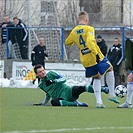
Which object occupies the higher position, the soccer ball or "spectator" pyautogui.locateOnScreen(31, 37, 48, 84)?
"spectator" pyautogui.locateOnScreen(31, 37, 48, 84)

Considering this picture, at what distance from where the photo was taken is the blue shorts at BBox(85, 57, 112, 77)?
1412cm

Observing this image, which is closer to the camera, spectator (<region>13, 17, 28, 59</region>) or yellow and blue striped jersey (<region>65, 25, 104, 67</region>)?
yellow and blue striped jersey (<region>65, 25, 104, 67</region>)

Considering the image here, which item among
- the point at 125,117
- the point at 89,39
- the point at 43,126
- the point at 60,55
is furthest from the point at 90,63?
the point at 60,55

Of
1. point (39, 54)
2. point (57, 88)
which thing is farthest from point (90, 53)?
point (39, 54)

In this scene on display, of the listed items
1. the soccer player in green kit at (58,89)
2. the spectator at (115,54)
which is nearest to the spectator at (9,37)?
the spectator at (115,54)

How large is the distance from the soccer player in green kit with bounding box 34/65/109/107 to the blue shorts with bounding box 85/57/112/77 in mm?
319

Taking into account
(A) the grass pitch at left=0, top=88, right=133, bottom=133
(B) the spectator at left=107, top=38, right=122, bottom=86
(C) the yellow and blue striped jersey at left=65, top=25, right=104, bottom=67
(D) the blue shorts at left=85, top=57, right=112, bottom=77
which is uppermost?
(C) the yellow and blue striped jersey at left=65, top=25, right=104, bottom=67

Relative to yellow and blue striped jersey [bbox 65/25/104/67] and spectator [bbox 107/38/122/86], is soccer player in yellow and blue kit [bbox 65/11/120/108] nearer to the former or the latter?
yellow and blue striped jersey [bbox 65/25/104/67]

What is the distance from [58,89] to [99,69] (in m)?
0.99

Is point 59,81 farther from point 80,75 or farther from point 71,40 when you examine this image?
point 80,75

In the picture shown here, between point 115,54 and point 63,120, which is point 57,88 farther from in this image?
point 115,54

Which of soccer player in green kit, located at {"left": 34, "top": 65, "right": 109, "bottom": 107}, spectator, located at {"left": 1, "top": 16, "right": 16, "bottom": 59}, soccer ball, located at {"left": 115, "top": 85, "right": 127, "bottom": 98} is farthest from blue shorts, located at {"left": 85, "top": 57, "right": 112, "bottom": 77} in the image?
spectator, located at {"left": 1, "top": 16, "right": 16, "bottom": 59}

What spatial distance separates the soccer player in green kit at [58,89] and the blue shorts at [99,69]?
32cm

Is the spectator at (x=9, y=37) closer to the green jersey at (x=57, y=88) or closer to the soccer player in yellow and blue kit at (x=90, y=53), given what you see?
the green jersey at (x=57, y=88)
